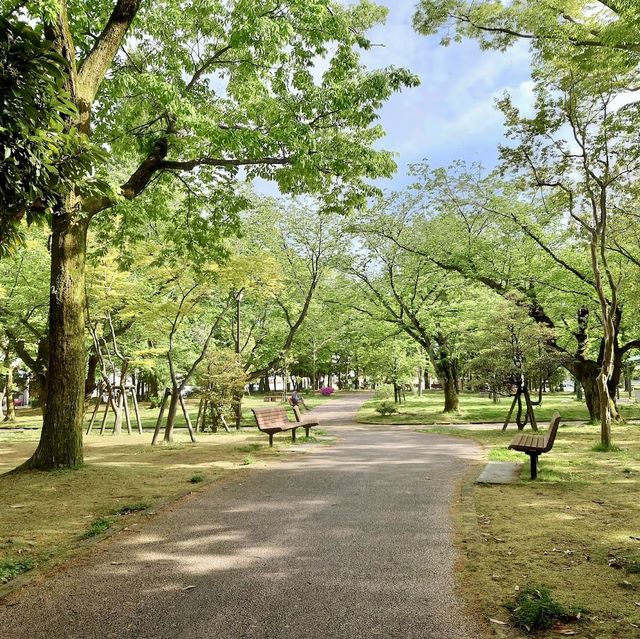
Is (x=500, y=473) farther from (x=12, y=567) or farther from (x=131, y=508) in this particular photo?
(x=12, y=567)

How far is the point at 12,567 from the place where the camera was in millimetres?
3707

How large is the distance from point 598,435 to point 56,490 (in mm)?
Result: 12610

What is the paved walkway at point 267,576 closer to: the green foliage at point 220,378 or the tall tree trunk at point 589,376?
the green foliage at point 220,378

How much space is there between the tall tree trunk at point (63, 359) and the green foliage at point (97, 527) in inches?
116

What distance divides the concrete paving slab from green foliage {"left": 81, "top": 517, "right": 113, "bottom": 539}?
496cm

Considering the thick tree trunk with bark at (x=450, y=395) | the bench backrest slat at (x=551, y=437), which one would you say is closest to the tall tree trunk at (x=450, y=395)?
the thick tree trunk with bark at (x=450, y=395)

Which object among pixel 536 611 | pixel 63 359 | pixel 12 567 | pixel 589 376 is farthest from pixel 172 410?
pixel 589 376

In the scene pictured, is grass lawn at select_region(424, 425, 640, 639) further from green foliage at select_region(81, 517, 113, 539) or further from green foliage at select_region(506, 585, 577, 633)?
green foliage at select_region(81, 517, 113, 539)

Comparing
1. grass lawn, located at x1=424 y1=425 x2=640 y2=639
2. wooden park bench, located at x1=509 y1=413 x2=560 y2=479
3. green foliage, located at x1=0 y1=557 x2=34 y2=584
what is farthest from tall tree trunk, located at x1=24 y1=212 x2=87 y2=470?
wooden park bench, located at x1=509 y1=413 x2=560 y2=479

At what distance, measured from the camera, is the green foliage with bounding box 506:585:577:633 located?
278cm

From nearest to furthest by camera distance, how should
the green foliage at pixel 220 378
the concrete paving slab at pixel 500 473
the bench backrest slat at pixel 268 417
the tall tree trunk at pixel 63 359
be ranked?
the concrete paving slab at pixel 500 473 → the tall tree trunk at pixel 63 359 → the bench backrest slat at pixel 268 417 → the green foliage at pixel 220 378

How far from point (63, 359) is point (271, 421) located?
5111 millimetres

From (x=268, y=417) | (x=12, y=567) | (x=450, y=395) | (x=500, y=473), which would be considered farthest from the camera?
(x=450, y=395)

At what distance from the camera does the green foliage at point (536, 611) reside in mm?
2777
